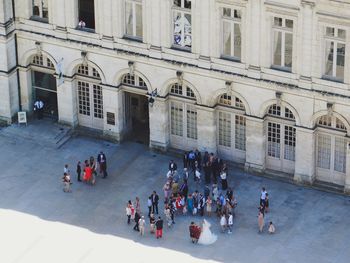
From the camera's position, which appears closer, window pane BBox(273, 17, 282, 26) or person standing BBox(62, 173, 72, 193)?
window pane BBox(273, 17, 282, 26)

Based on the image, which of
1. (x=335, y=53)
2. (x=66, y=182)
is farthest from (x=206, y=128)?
(x=335, y=53)

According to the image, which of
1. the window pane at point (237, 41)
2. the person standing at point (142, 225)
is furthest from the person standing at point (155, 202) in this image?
the window pane at point (237, 41)

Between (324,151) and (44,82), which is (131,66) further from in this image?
(324,151)

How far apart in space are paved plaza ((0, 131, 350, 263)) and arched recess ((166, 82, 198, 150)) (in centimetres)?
191

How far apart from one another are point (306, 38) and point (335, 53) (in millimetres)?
2224

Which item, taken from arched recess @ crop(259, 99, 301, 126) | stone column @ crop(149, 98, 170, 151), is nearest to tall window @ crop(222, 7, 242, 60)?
arched recess @ crop(259, 99, 301, 126)

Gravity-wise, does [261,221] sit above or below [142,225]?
above

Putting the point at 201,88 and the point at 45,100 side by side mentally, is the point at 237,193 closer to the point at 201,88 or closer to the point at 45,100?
the point at 201,88

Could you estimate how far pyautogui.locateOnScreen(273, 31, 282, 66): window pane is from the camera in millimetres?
100062

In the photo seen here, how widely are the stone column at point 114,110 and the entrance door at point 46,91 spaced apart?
5108 millimetres

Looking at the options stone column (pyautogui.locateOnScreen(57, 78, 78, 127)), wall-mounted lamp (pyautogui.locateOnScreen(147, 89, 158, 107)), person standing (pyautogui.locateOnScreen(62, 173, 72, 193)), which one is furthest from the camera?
stone column (pyautogui.locateOnScreen(57, 78, 78, 127))

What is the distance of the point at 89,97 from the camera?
110188 millimetres

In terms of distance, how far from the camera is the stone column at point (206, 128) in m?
105

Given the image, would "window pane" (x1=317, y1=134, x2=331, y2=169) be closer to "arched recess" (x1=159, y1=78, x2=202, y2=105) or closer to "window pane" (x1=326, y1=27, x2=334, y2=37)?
"window pane" (x1=326, y1=27, x2=334, y2=37)
